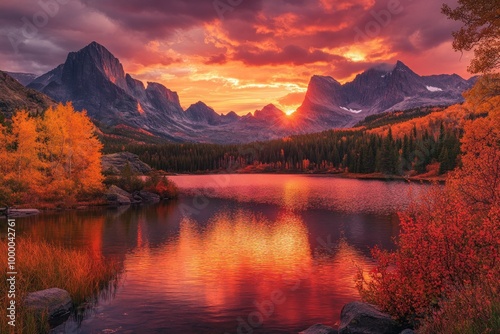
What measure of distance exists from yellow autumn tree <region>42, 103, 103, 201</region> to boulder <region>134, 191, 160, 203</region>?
563 inches

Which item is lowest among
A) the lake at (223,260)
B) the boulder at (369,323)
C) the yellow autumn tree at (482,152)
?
the lake at (223,260)

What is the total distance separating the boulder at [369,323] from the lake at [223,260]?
10.3 ft

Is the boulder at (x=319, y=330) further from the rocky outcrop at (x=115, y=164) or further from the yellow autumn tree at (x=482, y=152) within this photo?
the rocky outcrop at (x=115, y=164)

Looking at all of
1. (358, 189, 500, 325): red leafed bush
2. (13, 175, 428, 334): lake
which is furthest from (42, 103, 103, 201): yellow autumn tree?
(358, 189, 500, 325): red leafed bush

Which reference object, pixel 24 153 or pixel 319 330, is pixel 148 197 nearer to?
pixel 24 153

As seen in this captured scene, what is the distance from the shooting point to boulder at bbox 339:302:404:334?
1764 centimetres

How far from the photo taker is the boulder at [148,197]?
8442 cm

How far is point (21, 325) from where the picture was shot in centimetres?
1712

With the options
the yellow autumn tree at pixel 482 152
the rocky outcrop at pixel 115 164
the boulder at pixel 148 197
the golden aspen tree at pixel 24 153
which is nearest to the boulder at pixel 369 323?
the yellow autumn tree at pixel 482 152

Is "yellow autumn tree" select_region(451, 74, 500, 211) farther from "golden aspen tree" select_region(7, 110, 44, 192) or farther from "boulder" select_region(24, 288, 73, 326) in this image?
"golden aspen tree" select_region(7, 110, 44, 192)

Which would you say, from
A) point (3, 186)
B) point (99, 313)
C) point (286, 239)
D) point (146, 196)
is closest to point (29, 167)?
point (3, 186)

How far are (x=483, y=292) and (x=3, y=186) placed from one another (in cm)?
6509

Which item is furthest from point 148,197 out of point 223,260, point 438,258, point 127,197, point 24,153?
point 438,258

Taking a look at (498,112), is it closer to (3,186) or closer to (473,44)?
(473,44)
